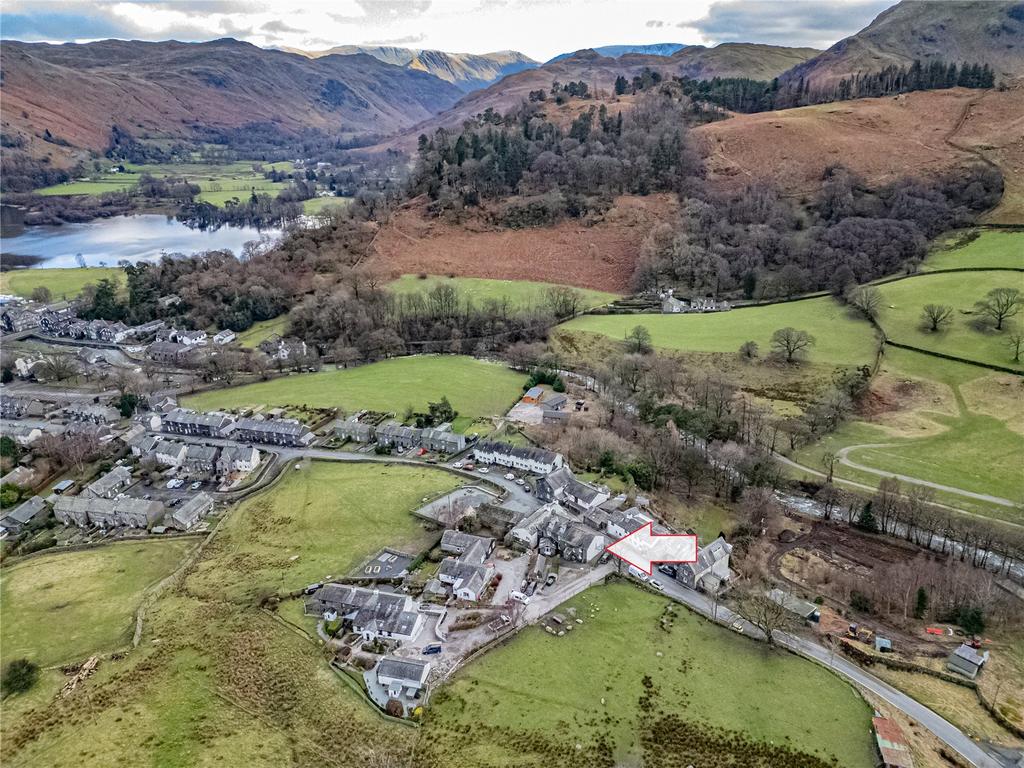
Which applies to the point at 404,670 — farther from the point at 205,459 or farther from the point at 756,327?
the point at 756,327

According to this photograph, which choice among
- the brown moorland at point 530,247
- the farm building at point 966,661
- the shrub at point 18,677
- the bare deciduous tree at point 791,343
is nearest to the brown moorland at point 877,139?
the brown moorland at point 530,247

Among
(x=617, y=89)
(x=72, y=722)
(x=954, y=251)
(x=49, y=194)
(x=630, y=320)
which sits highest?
(x=617, y=89)

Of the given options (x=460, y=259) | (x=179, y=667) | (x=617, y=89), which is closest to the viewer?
(x=179, y=667)

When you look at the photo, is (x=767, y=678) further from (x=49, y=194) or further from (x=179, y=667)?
(x=49, y=194)

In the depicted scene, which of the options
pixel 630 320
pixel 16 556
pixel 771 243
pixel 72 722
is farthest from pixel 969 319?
pixel 16 556

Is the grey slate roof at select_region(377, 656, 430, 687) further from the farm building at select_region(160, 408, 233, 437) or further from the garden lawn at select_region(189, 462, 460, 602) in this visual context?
the farm building at select_region(160, 408, 233, 437)

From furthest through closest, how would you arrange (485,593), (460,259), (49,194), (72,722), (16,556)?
(49,194), (460,259), (16,556), (485,593), (72,722)
